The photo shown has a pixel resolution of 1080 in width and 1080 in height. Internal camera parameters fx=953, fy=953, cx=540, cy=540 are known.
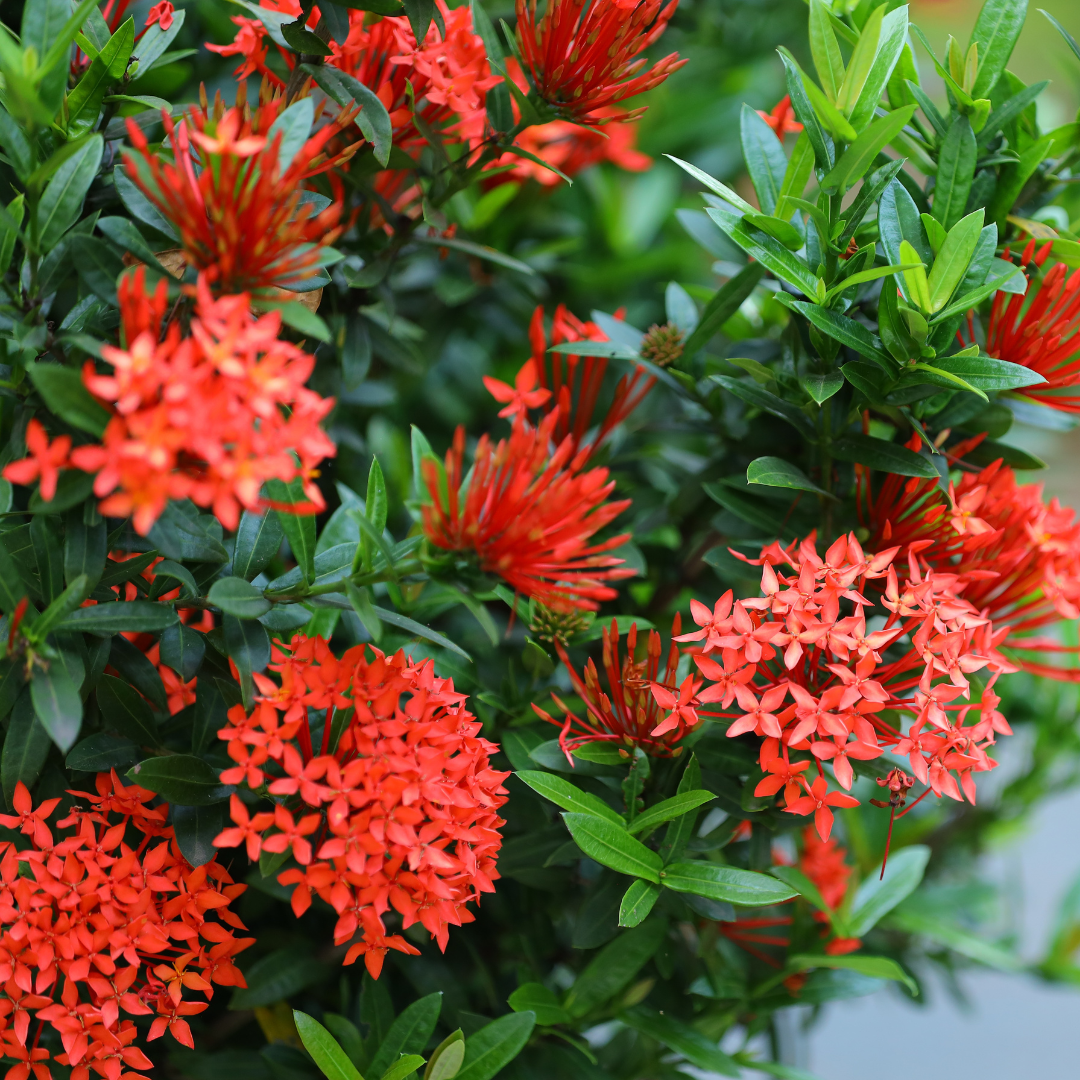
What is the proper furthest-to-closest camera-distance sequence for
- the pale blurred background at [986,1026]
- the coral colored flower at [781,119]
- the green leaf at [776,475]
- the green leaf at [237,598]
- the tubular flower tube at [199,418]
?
the pale blurred background at [986,1026]
the coral colored flower at [781,119]
the green leaf at [776,475]
the green leaf at [237,598]
the tubular flower tube at [199,418]

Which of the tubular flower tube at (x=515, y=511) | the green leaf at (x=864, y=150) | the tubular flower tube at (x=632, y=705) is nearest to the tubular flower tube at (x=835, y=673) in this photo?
the tubular flower tube at (x=632, y=705)

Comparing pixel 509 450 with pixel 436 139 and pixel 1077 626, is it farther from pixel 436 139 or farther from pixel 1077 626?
pixel 1077 626

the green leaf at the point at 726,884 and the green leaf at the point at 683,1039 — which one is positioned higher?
the green leaf at the point at 726,884

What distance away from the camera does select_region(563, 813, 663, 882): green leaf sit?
578 mm

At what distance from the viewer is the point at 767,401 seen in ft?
2.17

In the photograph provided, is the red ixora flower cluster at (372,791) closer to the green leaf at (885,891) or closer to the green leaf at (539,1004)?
the green leaf at (539,1004)

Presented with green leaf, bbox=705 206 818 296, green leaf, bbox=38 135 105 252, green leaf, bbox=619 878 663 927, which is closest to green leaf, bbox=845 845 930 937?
green leaf, bbox=619 878 663 927

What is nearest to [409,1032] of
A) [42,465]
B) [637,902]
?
[637,902]

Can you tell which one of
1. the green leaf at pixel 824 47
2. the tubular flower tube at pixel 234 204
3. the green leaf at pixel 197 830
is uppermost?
the green leaf at pixel 824 47

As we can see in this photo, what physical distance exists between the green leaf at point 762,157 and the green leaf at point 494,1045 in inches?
23.1

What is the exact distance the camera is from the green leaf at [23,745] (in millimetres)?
543

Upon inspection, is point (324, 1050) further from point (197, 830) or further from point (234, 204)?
point (234, 204)

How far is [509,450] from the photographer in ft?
1.66

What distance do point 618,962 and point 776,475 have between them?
366mm
